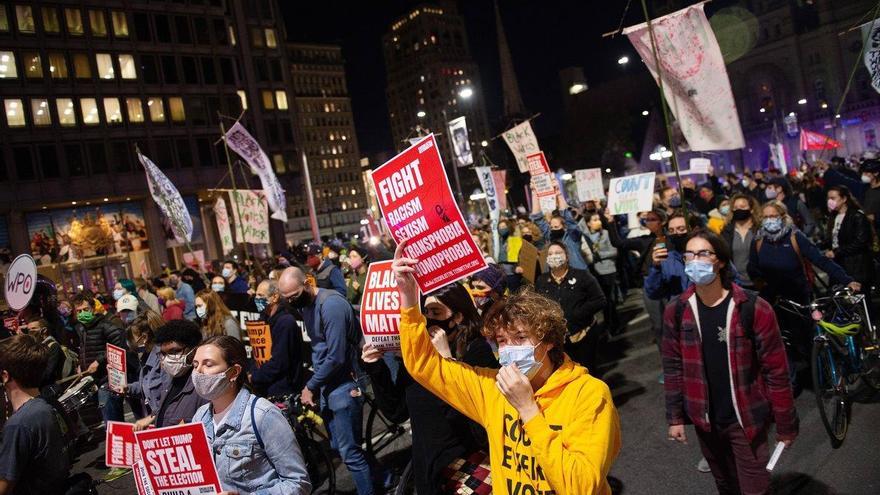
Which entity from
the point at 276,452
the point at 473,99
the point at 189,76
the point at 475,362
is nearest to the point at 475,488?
the point at 475,362

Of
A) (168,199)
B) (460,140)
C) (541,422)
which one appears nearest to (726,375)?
(541,422)

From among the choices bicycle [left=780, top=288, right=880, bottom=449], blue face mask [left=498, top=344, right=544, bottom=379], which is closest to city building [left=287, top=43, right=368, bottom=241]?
bicycle [left=780, top=288, right=880, bottom=449]

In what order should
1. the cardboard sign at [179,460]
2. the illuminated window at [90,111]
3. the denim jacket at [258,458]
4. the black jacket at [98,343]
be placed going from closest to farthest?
the cardboard sign at [179,460]
the denim jacket at [258,458]
the black jacket at [98,343]
the illuminated window at [90,111]

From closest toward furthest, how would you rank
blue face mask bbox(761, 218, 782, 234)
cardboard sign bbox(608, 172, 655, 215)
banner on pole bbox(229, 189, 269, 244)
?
1. blue face mask bbox(761, 218, 782, 234)
2. cardboard sign bbox(608, 172, 655, 215)
3. banner on pole bbox(229, 189, 269, 244)

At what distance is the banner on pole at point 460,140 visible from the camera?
72.0ft

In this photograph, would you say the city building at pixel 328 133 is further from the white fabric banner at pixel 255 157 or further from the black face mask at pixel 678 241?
the black face mask at pixel 678 241

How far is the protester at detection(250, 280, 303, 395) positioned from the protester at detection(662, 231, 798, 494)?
11.9ft

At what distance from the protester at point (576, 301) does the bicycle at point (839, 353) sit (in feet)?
6.58

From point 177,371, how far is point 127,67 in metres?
47.1

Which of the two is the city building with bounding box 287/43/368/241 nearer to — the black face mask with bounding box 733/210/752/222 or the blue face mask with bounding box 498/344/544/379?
the black face mask with bounding box 733/210/752/222

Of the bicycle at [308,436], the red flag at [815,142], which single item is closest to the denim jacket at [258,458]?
the bicycle at [308,436]

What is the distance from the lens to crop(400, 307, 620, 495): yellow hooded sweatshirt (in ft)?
7.12

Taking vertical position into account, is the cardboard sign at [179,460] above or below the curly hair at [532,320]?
below

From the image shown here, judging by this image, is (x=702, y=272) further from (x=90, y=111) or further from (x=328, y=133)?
(x=328, y=133)
